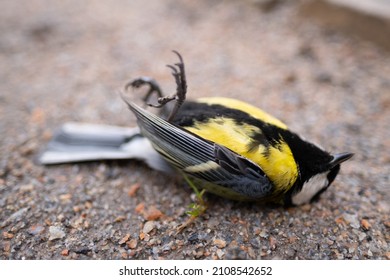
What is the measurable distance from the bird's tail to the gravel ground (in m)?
0.08

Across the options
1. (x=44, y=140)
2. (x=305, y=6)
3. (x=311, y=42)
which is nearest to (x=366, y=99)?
(x=311, y=42)

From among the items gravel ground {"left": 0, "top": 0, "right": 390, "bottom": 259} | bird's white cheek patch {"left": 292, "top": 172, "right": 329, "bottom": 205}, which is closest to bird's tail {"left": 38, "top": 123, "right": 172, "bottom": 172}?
gravel ground {"left": 0, "top": 0, "right": 390, "bottom": 259}

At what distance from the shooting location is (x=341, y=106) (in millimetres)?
3033

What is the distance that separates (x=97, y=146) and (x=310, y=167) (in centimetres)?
135

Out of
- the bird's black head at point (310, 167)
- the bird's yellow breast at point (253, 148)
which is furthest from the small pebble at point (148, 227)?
the bird's black head at point (310, 167)

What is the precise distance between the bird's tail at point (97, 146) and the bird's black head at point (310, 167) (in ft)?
2.62

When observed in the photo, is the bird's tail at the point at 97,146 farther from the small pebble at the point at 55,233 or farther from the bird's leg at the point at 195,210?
the small pebble at the point at 55,233

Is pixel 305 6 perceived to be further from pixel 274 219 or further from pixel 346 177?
pixel 274 219

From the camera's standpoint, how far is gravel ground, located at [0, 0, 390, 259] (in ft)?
6.28

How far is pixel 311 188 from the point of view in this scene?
6.46ft

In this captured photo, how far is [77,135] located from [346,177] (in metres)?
1.78

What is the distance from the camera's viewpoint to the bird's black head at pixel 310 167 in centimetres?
187

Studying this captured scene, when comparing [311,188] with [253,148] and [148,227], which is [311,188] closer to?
[253,148]

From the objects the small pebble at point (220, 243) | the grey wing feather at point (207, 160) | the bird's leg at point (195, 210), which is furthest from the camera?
the bird's leg at point (195, 210)
